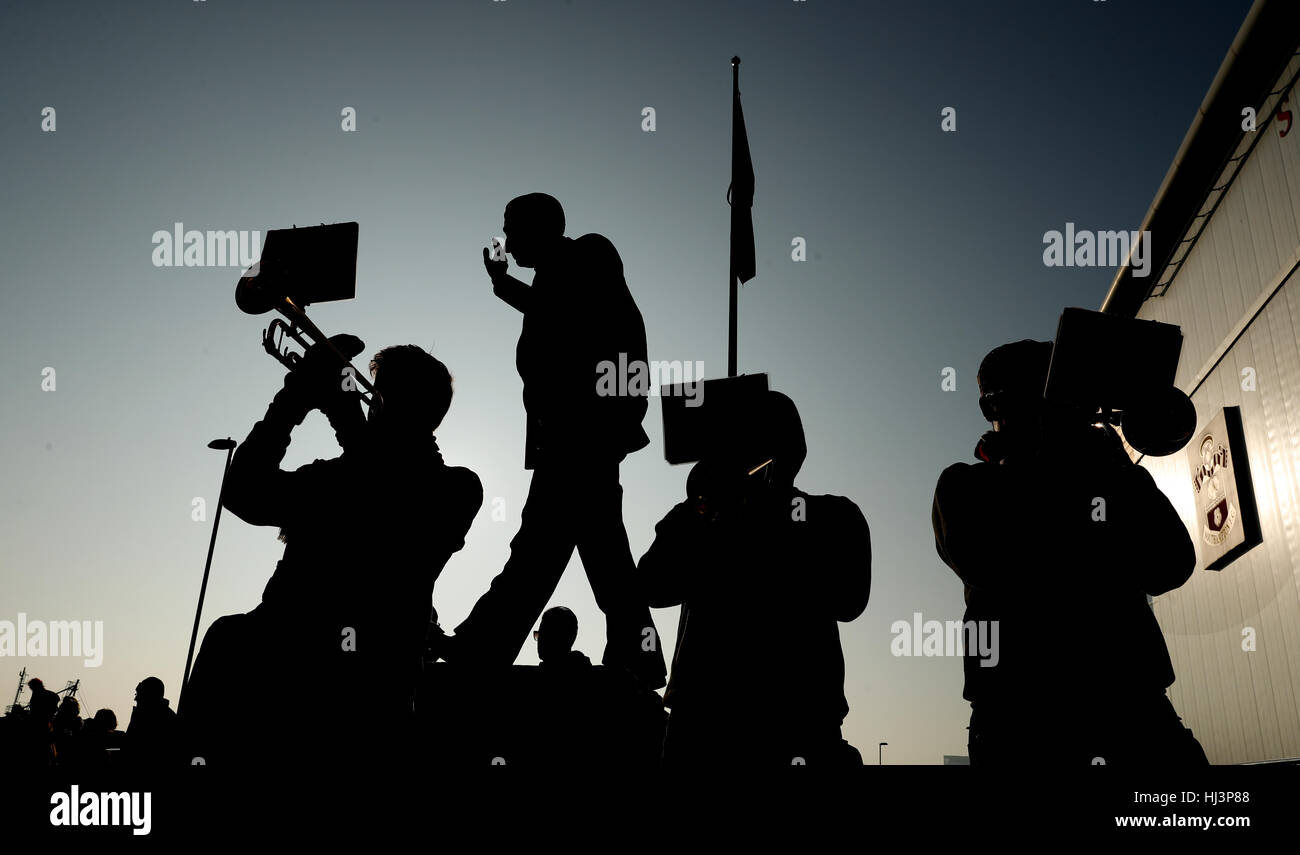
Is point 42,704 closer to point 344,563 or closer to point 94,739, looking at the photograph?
point 94,739

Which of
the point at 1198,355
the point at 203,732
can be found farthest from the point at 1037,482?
the point at 1198,355

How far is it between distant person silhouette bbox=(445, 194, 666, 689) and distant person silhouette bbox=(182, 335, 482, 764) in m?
0.33

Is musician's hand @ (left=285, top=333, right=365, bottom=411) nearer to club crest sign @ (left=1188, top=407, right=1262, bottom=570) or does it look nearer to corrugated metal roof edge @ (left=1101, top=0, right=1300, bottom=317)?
corrugated metal roof edge @ (left=1101, top=0, right=1300, bottom=317)

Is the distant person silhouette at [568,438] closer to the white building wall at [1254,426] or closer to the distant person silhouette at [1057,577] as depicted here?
the distant person silhouette at [1057,577]

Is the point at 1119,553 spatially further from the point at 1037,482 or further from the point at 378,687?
the point at 378,687

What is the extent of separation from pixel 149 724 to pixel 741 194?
783 cm

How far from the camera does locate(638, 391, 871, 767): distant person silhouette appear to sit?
257 cm

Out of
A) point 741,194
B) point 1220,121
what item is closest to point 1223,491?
point 1220,121

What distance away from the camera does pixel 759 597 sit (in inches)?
110

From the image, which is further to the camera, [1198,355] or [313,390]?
[1198,355]

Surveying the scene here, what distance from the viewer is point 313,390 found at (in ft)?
10.2

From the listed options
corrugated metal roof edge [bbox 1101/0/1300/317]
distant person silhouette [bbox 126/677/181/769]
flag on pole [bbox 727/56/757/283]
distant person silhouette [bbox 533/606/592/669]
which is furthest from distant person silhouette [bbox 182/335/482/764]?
corrugated metal roof edge [bbox 1101/0/1300/317]
